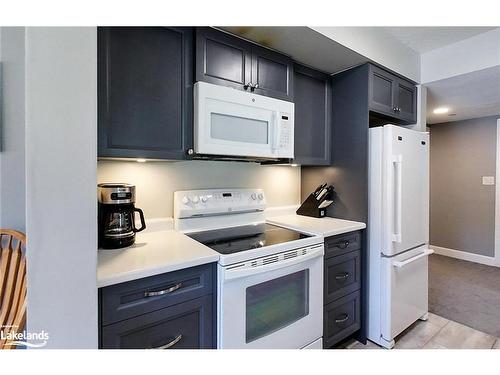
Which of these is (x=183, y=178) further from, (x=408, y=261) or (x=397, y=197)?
(x=408, y=261)

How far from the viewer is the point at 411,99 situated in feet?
7.28

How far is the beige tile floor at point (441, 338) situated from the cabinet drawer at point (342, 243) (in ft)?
2.47

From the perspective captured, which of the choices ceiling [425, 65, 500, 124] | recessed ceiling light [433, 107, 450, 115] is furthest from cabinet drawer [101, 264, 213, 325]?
recessed ceiling light [433, 107, 450, 115]

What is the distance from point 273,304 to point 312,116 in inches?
55.7

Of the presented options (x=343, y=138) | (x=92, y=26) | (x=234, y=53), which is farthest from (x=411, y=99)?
(x=92, y=26)

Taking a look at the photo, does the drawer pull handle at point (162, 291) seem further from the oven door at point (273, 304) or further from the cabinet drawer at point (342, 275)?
the cabinet drawer at point (342, 275)

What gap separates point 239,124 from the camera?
146 cm

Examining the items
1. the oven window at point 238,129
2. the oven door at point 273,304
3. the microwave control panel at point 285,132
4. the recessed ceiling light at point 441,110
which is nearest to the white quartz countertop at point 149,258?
the oven door at point 273,304

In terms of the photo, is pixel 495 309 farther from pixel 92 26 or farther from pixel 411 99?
pixel 92 26

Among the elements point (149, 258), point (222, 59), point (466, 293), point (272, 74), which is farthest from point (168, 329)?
point (466, 293)

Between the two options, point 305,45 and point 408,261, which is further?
point 408,261
